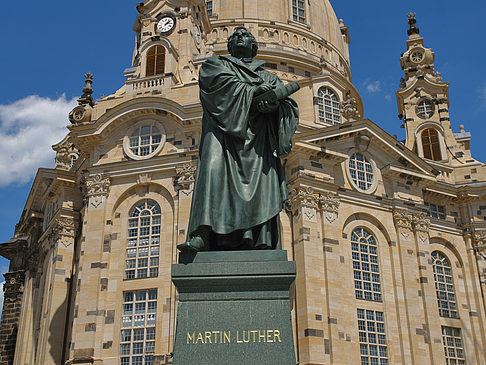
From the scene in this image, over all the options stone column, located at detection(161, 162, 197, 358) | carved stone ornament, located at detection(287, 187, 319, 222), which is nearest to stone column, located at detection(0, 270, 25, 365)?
stone column, located at detection(161, 162, 197, 358)

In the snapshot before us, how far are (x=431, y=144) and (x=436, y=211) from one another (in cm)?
641

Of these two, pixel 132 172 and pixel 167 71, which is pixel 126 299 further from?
pixel 167 71

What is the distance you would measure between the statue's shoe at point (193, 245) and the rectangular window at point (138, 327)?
21.8m

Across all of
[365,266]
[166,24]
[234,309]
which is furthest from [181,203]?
[234,309]

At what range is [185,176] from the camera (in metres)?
30.6

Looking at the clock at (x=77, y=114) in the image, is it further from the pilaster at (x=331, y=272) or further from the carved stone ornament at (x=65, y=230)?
the pilaster at (x=331, y=272)

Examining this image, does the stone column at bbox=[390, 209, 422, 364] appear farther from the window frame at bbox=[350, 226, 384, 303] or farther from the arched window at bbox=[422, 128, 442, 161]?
the arched window at bbox=[422, 128, 442, 161]

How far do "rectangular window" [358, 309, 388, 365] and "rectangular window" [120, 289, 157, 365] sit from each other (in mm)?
10229

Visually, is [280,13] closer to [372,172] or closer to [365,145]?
[365,145]

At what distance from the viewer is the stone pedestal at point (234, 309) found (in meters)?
6.70

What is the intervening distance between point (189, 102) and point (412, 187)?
1381 centimetres

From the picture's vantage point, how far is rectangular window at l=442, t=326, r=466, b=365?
33.2 m

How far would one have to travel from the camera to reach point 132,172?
31.6 meters

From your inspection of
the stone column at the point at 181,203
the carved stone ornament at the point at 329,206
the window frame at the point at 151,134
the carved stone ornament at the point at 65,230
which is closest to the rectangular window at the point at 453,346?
the carved stone ornament at the point at 329,206
